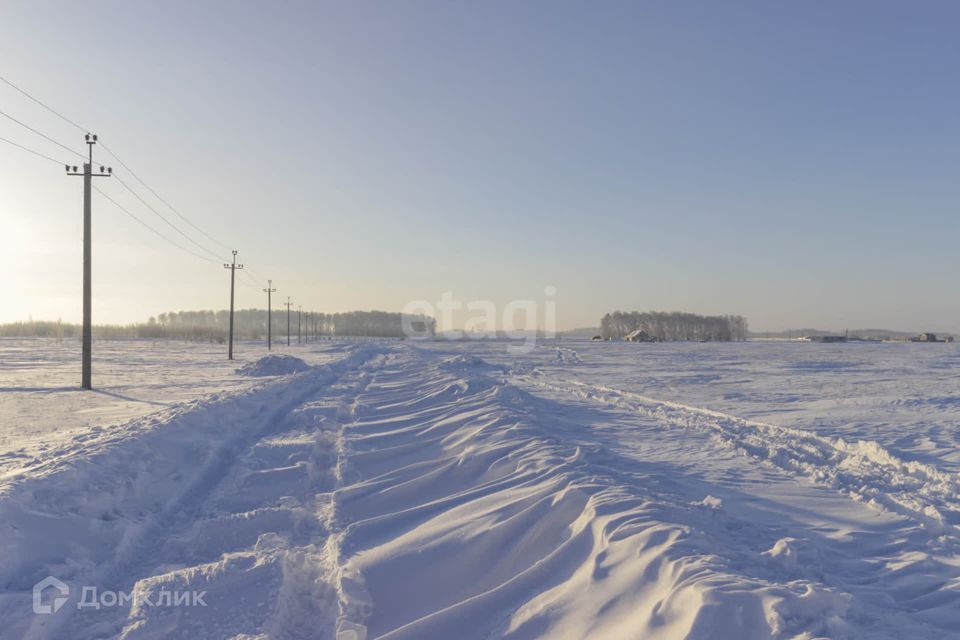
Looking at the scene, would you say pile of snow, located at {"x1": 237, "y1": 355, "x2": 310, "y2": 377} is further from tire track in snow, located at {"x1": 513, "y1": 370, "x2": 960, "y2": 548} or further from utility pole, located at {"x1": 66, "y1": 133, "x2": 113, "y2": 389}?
tire track in snow, located at {"x1": 513, "y1": 370, "x2": 960, "y2": 548}

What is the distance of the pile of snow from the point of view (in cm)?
2850

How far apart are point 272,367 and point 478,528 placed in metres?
→ 26.0

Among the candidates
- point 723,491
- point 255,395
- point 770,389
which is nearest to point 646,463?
point 723,491

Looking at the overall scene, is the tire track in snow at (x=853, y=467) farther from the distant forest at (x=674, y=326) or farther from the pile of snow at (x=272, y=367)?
the distant forest at (x=674, y=326)

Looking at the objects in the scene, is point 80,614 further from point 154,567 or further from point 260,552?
point 260,552

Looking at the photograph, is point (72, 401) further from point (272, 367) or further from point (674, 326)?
point (674, 326)

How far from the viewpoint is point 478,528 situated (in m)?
5.75

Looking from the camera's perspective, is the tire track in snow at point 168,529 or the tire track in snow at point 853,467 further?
the tire track in snow at point 853,467

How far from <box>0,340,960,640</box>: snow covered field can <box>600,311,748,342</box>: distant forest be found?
146309mm

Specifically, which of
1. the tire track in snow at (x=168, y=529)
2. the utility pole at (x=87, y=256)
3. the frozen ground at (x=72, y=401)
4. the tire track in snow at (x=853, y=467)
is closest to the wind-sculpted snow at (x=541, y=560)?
the tire track in snow at (x=168, y=529)

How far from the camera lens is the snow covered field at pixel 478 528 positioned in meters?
4.04

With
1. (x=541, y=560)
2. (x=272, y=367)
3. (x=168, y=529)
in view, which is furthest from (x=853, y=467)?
(x=272, y=367)

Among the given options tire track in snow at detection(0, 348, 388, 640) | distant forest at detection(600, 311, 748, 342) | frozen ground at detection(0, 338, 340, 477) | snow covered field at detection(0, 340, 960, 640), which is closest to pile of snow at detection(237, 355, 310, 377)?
frozen ground at detection(0, 338, 340, 477)

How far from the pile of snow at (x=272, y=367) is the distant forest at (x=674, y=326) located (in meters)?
131
